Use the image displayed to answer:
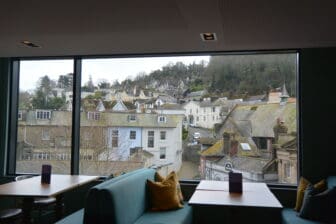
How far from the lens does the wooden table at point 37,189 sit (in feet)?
10.4

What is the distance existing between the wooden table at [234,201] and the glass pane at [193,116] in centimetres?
49

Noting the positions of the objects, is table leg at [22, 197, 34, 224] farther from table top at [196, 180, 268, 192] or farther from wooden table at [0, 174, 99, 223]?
table top at [196, 180, 268, 192]

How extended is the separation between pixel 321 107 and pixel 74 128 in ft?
11.0

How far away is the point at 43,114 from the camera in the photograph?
520 centimetres

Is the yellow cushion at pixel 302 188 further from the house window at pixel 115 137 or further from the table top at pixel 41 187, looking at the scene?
the house window at pixel 115 137

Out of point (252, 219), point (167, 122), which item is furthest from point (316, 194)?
point (167, 122)

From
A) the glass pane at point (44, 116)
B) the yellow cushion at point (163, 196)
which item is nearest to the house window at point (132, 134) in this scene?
the glass pane at point (44, 116)

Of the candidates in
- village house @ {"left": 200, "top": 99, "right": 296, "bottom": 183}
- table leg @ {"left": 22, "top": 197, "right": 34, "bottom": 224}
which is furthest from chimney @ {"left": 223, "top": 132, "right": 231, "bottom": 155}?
table leg @ {"left": 22, "top": 197, "right": 34, "bottom": 224}

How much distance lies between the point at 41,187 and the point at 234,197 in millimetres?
1945

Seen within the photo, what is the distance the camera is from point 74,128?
16.4ft

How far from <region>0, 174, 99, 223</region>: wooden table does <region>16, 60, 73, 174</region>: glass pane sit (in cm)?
105

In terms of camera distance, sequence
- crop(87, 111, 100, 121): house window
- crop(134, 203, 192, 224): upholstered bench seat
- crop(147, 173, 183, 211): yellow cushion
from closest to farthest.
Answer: crop(134, 203, 192, 224): upholstered bench seat < crop(147, 173, 183, 211): yellow cushion < crop(87, 111, 100, 121): house window

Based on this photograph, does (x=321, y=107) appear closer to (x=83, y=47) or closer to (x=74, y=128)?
(x=83, y=47)

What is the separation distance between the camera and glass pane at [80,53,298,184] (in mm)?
4539
